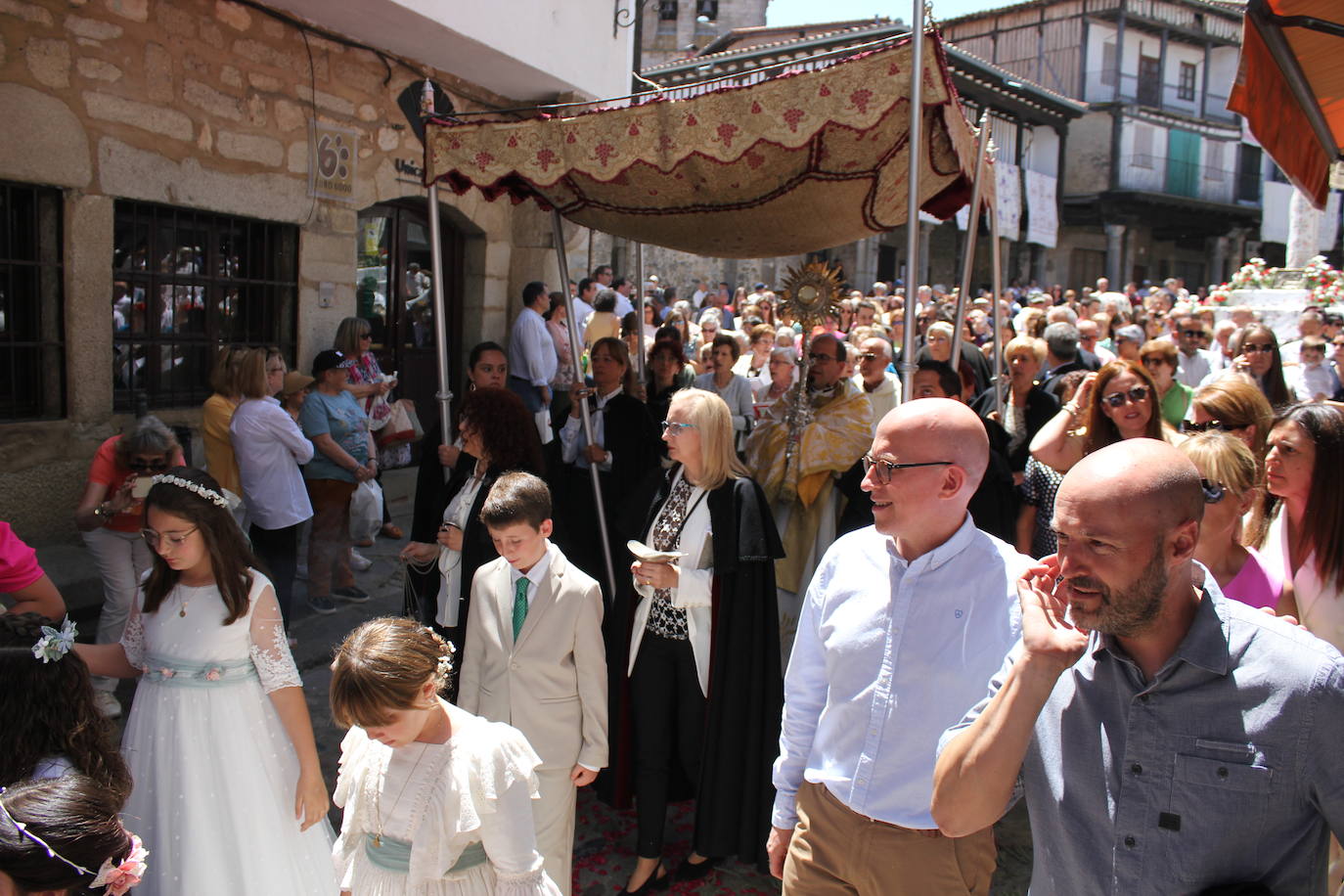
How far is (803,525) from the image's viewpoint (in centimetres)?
428

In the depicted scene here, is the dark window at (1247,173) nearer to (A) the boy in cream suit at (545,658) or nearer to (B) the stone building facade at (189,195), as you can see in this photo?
(B) the stone building facade at (189,195)

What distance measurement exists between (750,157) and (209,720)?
2954 mm

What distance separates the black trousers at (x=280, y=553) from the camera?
5.16 m

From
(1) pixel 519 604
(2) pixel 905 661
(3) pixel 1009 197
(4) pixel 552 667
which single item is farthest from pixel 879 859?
(3) pixel 1009 197

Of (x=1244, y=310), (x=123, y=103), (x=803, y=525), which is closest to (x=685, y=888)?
(x=803, y=525)

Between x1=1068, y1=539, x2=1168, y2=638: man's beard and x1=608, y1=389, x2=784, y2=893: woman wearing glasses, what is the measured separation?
6.11 feet

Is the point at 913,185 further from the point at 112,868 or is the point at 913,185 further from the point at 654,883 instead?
the point at 112,868

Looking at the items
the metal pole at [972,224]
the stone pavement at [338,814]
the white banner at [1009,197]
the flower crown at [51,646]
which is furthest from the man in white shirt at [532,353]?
the white banner at [1009,197]

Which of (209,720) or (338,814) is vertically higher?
(209,720)

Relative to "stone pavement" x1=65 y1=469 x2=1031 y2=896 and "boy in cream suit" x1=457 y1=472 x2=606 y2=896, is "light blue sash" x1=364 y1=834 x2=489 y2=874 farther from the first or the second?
"stone pavement" x1=65 y1=469 x2=1031 y2=896

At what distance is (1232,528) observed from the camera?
2.73 meters

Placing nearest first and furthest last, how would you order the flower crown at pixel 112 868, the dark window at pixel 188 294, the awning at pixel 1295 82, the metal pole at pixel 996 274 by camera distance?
1. the flower crown at pixel 112 868
2. the awning at pixel 1295 82
3. the metal pole at pixel 996 274
4. the dark window at pixel 188 294

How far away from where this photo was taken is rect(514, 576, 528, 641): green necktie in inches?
119

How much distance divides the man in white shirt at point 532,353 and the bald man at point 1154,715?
259 inches
